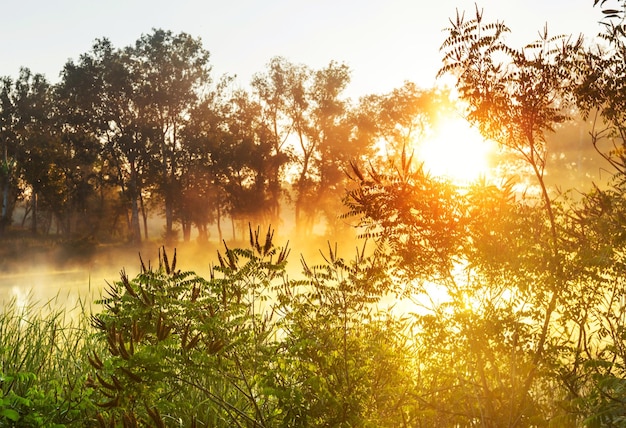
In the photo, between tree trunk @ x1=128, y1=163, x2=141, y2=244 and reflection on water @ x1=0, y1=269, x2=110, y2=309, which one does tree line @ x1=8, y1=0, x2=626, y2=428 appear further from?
tree trunk @ x1=128, y1=163, x2=141, y2=244

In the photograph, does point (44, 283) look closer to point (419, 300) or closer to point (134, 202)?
point (134, 202)

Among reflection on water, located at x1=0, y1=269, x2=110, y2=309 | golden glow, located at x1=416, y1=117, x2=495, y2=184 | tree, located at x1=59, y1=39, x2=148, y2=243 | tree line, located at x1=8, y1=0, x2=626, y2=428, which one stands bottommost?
reflection on water, located at x1=0, y1=269, x2=110, y2=309

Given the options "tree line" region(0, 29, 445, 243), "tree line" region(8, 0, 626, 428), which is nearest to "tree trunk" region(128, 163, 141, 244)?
"tree line" region(0, 29, 445, 243)

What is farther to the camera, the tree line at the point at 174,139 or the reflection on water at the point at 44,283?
the tree line at the point at 174,139

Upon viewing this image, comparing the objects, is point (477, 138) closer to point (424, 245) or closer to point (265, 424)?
point (424, 245)

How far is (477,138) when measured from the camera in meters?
6.71

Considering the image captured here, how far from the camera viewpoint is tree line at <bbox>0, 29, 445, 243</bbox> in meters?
53.9

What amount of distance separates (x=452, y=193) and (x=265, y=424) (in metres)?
2.38

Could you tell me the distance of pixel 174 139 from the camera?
54312 millimetres

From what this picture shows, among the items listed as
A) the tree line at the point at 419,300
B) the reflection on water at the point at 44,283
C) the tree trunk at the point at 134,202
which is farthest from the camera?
the tree trunk at the point at 134,202

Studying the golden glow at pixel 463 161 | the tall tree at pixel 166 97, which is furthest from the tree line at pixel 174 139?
the golden glow at pixel 463 161

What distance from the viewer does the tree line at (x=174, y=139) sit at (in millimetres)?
53938

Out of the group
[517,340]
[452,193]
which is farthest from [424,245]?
[517,340]

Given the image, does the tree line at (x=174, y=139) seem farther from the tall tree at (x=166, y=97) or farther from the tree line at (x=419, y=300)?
the tree line at (x=419, y=300)
